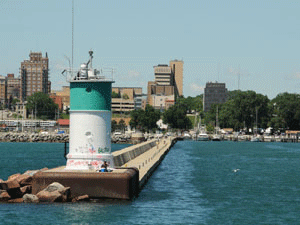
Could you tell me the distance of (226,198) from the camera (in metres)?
47.6

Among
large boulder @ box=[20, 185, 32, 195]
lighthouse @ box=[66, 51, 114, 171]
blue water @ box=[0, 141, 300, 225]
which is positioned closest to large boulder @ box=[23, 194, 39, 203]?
blue water @ box=[0, 141, 300, 225]

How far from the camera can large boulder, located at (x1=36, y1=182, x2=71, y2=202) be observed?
38562mm

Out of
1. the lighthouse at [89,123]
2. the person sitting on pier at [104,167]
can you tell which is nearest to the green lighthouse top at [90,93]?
the lighthouse at [89,123]

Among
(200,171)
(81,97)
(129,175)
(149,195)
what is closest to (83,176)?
(129,175)

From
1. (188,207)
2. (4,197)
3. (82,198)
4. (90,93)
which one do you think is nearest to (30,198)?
(4,197)

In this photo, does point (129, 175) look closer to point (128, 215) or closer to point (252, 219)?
point (128, 215)

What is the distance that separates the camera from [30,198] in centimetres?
3931

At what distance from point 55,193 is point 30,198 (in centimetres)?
177

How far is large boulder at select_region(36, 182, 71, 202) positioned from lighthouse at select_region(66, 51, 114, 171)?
3.00 m

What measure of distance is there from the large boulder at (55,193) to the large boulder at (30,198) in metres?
0.35

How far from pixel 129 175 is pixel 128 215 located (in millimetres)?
3076

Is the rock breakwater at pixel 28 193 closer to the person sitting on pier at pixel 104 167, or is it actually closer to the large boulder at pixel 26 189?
the large boulder at pixel 26 189

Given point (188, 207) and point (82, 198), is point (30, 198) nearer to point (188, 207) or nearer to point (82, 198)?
point (82, 198)

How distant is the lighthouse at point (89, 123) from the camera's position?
4162cm
